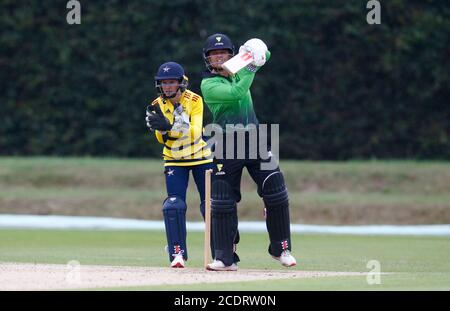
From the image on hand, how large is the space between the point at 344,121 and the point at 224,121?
11.1 meters

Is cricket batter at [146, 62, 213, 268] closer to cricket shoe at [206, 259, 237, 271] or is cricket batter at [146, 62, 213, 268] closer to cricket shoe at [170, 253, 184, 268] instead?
cricket shoe at [170, 253, 184, 268]

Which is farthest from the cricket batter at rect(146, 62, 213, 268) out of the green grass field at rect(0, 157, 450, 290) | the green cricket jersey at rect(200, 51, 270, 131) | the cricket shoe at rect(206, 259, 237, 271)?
the green grass field at rect(0, 157, 450, 290)

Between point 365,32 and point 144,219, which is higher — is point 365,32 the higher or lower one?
the higher one

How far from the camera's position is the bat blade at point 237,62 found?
35.8 ft

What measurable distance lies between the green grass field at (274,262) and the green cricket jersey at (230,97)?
164cm

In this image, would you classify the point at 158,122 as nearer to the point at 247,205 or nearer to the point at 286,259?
the point at 286,259

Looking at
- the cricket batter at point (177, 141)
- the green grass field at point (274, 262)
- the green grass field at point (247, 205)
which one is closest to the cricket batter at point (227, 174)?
the cricket batter at point (177, 141)

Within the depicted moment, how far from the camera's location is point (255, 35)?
21.5 m

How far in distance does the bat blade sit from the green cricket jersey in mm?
107

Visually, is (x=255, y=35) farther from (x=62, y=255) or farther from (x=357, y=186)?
(x=62, y=255)

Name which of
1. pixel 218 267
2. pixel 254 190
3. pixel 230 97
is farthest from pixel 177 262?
pixel 254 190

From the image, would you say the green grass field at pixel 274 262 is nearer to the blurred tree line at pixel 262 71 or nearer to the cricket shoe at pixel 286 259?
the cricket shoe at pixel 286 259

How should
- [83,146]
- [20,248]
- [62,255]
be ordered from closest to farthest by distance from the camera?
[62,255]
[20,248]
[83,146]

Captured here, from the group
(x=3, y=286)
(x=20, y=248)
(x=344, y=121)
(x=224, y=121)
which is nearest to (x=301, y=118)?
(x=344, y=121)
